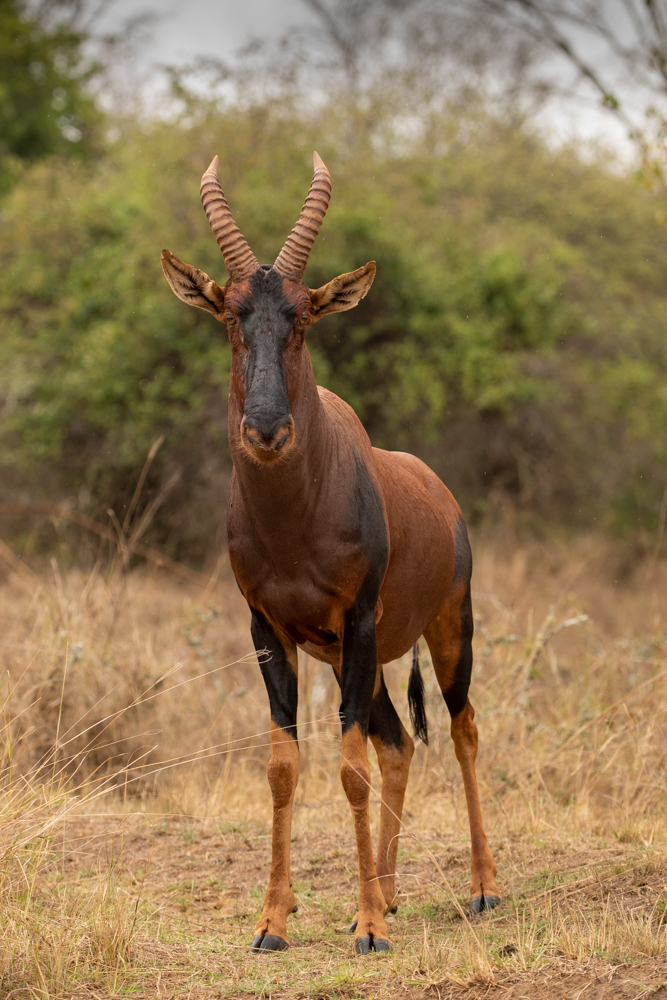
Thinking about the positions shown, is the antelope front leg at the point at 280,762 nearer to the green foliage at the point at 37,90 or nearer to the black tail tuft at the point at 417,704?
the black tail tuft at the point at 417,704

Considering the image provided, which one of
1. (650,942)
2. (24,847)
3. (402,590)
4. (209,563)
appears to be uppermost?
(402,590)

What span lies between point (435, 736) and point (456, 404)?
9200 mm

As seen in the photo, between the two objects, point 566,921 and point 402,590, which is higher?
point 402,590

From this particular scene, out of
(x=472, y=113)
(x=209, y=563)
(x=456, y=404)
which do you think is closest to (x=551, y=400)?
(x=456, y=404)

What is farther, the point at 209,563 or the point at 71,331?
the point at 71,331

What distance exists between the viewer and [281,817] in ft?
14.6

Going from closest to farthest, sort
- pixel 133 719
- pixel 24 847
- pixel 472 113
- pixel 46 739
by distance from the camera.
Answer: pixel 24 847
pixel 46 739
pixel 133 719
pixel 472 113

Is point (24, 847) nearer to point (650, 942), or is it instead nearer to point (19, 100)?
point (650, 942)

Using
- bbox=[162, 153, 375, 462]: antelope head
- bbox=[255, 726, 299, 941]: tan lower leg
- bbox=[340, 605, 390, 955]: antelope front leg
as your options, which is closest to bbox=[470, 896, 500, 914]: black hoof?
bbox=[340, 605, 390, 955]: antelope front leg

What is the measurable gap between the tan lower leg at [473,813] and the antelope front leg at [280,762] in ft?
3.13

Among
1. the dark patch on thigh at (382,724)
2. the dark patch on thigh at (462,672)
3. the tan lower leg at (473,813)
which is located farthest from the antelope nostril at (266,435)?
the tan lower leg at (473,813)

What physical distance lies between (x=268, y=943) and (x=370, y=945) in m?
0.43

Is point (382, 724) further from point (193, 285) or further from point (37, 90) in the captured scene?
point (37, 90)

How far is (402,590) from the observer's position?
15.9ft
